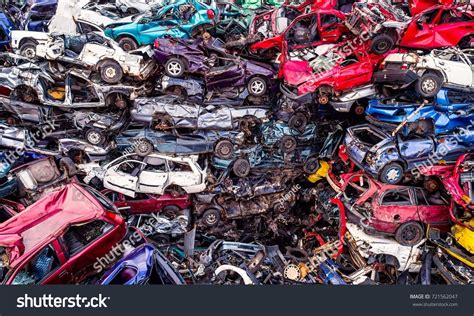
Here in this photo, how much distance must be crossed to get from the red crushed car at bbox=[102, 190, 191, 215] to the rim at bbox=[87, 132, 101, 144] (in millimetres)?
1314

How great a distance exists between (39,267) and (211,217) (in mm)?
4795

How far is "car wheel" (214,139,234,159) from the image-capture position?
10375 mm

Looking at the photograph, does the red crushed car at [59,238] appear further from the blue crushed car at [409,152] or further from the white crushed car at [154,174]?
the blue crushed car at [409,152]

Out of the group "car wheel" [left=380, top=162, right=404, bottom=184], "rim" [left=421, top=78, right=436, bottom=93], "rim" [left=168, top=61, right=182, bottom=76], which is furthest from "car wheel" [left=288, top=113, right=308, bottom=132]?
"rim" [left=168, top=61, right=182, bottom=76]

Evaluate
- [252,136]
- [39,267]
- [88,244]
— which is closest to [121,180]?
[88,244]

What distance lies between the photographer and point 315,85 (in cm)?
945

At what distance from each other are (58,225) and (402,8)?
34.3ft

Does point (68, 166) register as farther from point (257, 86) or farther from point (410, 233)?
point (410, 233)

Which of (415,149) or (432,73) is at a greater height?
(432,73)

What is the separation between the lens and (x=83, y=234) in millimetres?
7570

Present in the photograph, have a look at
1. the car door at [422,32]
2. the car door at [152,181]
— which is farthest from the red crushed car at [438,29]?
the car door at [152,181]

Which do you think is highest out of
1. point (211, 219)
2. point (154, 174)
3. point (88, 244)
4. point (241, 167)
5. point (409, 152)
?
point (409, 152)

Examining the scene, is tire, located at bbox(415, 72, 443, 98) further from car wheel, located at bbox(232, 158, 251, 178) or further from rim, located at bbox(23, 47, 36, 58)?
rim, located at bbox(23, 47, 36, 58)

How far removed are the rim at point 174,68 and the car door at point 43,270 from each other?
208 inches
